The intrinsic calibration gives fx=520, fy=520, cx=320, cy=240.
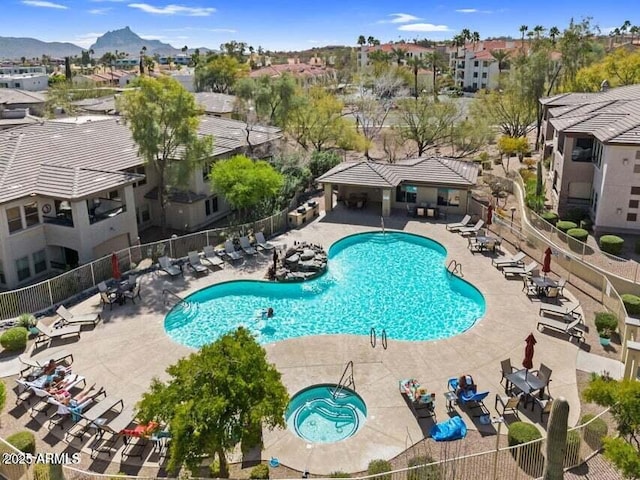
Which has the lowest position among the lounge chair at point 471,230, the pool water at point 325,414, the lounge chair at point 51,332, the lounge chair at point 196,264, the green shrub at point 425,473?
the pool water at point 325,414

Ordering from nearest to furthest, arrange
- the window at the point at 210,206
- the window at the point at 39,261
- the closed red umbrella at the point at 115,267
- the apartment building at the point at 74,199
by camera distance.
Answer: the closed red umbrella at the point at 115,267 < the apartment building at the point at 74,199 < the window at the point at 39,261 < the window at the point at 210,206

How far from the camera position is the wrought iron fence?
21594mm

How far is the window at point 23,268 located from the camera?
25.1 metres

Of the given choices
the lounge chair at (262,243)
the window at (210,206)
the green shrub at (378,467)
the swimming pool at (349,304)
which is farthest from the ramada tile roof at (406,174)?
the green shrub at (378,467)

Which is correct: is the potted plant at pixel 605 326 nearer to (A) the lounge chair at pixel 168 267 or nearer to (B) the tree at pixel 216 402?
(B) the tree at pixel 216 402

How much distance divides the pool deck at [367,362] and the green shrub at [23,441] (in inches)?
41.4

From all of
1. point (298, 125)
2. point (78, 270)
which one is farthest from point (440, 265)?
point (298, 125)

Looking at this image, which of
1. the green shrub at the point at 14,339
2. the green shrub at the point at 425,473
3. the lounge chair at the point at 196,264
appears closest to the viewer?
the green shrub at the point at 425,473

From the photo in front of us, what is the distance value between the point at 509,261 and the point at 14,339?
73.3ft

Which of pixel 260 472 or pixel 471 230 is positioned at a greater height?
pixel 471 230

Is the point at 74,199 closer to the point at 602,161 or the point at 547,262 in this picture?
the point at 547,262

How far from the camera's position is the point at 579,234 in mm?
28562

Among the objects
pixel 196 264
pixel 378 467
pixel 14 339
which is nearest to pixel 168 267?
pixel 196 264

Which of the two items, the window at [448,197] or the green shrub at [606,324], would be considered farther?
the window at [448,197]
